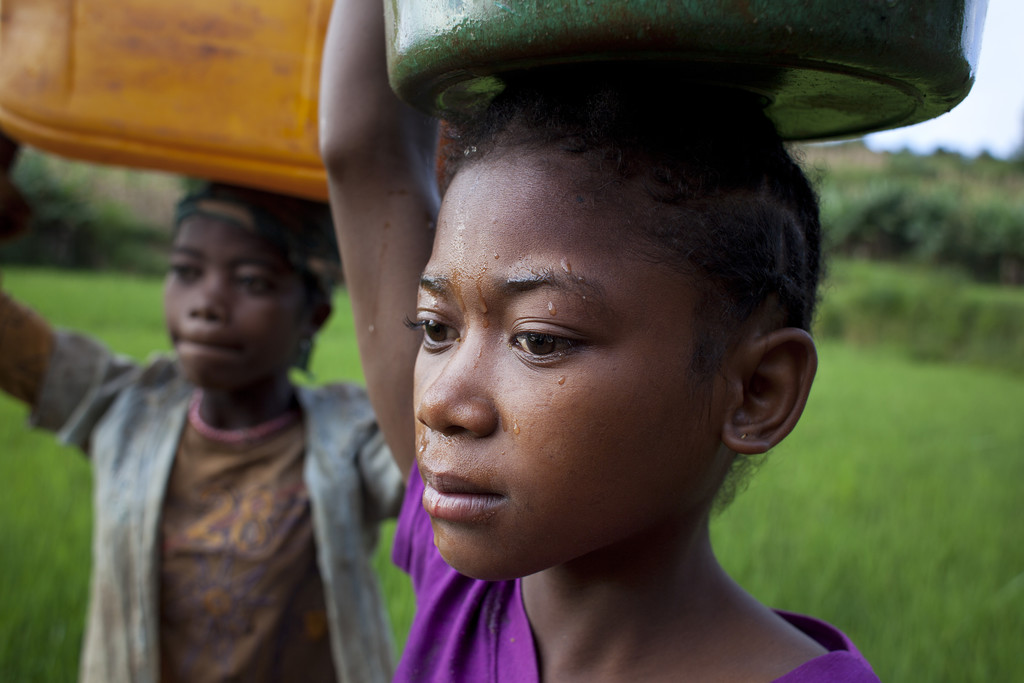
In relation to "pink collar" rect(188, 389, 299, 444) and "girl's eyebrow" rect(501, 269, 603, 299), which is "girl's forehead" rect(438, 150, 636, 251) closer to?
"girl's eyebrow" rect(501, 269, 603, 299)

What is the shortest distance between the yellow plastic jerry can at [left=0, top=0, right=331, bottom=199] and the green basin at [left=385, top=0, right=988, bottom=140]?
91 cm

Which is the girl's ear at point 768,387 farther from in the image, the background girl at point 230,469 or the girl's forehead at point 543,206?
the background girl at point 230,469

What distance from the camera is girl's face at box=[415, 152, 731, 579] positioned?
0.88 m

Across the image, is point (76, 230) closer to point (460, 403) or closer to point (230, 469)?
point (230, 469)

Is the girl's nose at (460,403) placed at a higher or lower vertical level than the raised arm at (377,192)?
lower

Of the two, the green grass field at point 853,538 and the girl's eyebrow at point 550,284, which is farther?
the green grass field at point 853,538

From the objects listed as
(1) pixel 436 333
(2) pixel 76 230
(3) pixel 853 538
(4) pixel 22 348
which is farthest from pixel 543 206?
(2) pixel 76 230

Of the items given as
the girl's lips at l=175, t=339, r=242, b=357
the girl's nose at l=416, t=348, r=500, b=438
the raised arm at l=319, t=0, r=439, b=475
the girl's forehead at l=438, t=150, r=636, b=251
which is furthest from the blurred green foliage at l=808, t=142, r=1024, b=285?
the girl's nose at l=416, t=348, r=500, b=438

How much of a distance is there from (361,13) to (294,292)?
110cm

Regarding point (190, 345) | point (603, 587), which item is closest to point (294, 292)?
point (190, 345)

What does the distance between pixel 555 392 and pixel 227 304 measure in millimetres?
1457

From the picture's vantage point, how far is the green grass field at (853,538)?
2.95 m

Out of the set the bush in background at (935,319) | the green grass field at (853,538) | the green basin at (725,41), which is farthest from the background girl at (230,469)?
the bush in background at (935,319)

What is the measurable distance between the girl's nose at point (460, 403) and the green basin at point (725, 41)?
335 mm
